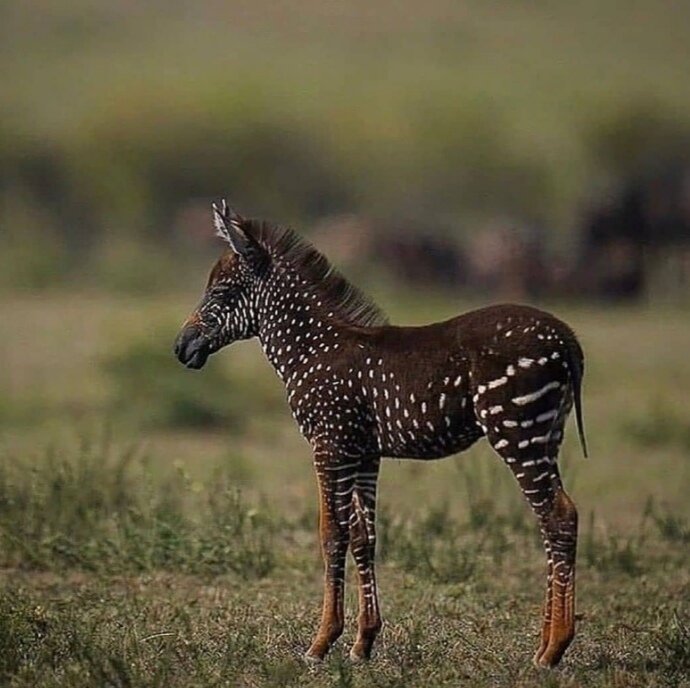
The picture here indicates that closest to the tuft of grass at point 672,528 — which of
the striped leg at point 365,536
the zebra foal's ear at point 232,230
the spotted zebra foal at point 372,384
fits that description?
the spotted zebra foal at point 372,384

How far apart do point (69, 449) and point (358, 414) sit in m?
6.59

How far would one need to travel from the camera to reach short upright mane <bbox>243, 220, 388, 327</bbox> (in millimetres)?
7973

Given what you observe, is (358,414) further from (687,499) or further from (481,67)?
(481,67)

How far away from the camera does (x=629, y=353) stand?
20172 millimetres

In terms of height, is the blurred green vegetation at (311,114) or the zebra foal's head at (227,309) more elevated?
the blurred green vegetation at (311,114)

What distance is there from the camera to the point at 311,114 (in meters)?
40.3

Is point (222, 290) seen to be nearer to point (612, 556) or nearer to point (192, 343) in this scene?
point (192, 343)

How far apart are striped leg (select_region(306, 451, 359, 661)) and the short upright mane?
672mm

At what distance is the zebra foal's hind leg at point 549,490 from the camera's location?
7191mm

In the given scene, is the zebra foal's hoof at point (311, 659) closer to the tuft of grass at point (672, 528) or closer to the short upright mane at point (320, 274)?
the short upright mane at point (320, 274)

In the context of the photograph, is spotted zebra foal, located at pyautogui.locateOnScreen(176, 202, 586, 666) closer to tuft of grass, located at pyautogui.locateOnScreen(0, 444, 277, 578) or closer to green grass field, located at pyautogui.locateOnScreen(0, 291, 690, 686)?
green grass field, located at pyautogui.locateOnScreen(0, 291, 690, 686)

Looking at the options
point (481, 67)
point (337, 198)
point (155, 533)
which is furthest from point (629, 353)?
point (481, 67)

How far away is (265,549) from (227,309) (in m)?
2.08

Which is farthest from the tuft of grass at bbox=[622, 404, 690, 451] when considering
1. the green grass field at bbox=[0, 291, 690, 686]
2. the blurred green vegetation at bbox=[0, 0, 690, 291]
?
the blurred green vegetation at bbox=[0, 0, 690, 291]
